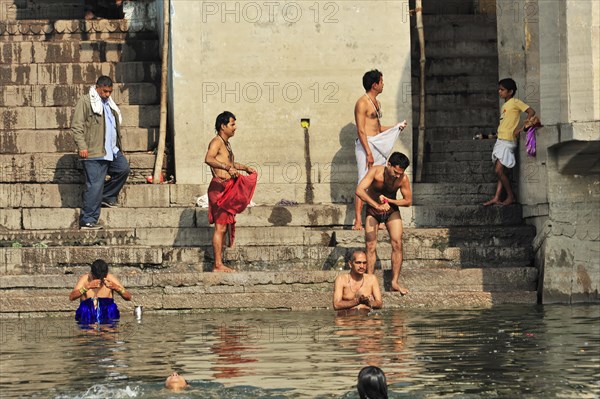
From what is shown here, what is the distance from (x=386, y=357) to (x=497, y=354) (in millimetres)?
871

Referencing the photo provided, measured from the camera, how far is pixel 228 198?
1608 centimetres

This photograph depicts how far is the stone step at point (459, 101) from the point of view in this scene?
748 inches

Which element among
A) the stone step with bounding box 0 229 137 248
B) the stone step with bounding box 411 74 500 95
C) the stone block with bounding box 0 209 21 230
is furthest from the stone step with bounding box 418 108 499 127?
the stone block with bounding box 0 209 21 230

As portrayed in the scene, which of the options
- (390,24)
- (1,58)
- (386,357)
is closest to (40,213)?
(1,58)

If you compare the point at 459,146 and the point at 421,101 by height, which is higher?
the point at 421,101

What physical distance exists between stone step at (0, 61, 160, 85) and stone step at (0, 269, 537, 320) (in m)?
4.05

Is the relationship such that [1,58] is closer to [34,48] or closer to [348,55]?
[34,48]

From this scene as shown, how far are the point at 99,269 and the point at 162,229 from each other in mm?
2127

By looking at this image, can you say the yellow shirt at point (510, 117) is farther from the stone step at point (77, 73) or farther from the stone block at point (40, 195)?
the stone block at point (40, 195)

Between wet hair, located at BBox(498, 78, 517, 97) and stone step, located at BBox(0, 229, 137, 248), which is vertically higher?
wet hair, located at BBox(498, 78, 517, 97)

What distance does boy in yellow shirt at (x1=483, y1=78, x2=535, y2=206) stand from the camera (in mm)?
17109

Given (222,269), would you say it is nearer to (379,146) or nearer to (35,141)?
(379,146)

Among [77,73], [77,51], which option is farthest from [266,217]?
[77,51]

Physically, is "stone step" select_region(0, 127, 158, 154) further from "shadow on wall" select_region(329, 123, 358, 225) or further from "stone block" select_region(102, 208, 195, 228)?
"shadow on wall" select_region(329, 123, 358, 225)
